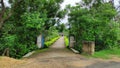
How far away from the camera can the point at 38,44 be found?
27250 mm

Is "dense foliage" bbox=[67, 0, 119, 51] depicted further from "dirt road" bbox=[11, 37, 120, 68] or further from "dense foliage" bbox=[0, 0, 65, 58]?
"dirt road" bbox=[11, 37, 120, 68]

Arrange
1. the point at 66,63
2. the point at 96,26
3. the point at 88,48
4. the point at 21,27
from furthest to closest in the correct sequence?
the point at 96,26 < the point at 21,27 < the point at 88,48 < the point at 66,63

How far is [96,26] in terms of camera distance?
21.4 m

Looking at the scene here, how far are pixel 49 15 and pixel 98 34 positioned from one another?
836cm

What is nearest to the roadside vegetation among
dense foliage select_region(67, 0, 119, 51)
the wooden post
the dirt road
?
dense foliage select_region(67, 0, 119, 51)

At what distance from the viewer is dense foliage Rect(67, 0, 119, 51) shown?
2118 centimetres

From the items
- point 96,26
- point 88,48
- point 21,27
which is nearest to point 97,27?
point 96,26

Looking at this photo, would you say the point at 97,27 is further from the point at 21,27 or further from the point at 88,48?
the point at 21,27

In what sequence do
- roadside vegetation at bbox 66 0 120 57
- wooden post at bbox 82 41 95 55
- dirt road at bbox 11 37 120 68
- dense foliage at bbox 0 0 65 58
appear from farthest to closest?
roadside vegetation at bbox 66 0 120 57 < dense foliage at bbox 0 0 65 58 < wooden post at bbox 82 41 95 55 < dirt road at bbox 11 37 120 68

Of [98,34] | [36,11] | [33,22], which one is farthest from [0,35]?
[98,34]

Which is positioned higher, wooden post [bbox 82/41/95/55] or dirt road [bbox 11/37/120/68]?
wooden post [bbox 82/41/95/55]

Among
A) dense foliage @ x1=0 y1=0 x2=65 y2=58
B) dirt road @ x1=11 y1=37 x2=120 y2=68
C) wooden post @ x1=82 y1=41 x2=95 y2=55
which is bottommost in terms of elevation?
dirt road @ x1=11 y1=37 x2=120 y2=68

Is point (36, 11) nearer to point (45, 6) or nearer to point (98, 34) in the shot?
point (45, 6)

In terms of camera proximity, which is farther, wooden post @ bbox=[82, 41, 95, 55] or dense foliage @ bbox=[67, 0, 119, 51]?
dense foliage @ bbox=[67, 0, 119, 51]
